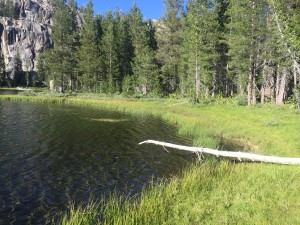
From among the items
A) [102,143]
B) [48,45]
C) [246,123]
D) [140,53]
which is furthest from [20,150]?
[48,45]

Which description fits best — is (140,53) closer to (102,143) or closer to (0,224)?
(102,143)

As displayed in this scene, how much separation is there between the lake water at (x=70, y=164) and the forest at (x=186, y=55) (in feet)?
70.9

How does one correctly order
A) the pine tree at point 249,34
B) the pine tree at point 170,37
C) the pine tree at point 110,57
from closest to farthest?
1. the pine tree at point 249,34
2. the pine tree at point 170,37
3. the pine tree at point 110,57

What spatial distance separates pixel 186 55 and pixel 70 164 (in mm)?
43192

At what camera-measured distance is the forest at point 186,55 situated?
4250 cm

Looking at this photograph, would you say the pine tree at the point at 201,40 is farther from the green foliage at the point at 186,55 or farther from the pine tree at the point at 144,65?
the pine tree at the point at 144,65

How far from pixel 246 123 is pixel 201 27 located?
31.1 m

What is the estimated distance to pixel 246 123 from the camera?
→ 89.7ft

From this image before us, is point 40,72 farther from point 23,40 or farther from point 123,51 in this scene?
point 123,51

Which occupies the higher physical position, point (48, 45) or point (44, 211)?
point (48, 45)

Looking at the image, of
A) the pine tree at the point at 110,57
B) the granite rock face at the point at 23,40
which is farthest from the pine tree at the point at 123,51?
the granite rock face at the point at 23,40

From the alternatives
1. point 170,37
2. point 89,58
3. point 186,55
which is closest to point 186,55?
point 186,55

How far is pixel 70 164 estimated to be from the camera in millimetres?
16719

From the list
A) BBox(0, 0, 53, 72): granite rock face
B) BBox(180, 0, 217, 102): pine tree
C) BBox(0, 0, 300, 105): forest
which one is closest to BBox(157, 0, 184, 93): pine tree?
BBox(0, 0, 300, 105): forest
